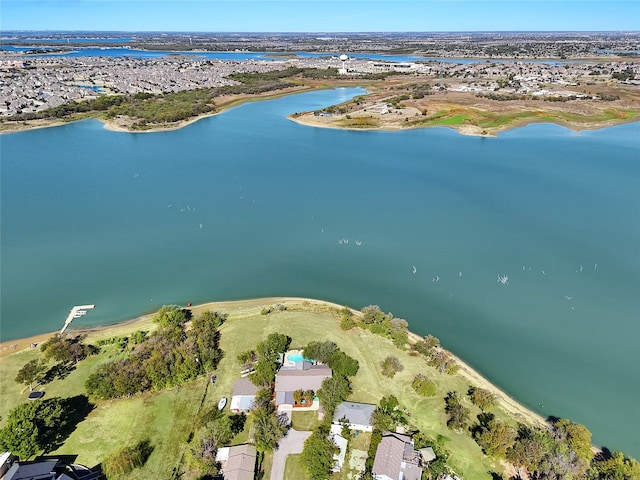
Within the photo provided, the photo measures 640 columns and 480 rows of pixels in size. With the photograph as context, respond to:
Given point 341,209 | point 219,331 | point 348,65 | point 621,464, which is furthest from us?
point 348,65

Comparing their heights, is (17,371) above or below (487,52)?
below

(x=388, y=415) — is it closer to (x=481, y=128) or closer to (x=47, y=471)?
(x=47, y=471)

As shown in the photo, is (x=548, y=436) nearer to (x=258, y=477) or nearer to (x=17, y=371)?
(x=258, y=477)

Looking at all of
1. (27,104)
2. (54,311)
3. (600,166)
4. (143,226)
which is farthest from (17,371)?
(27,104)

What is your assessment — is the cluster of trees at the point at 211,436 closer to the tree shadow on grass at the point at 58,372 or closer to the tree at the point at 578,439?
the tree shadow on grass at the point at 58,372

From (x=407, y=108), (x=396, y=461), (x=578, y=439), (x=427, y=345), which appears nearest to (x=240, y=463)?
(x=396, y=461)
